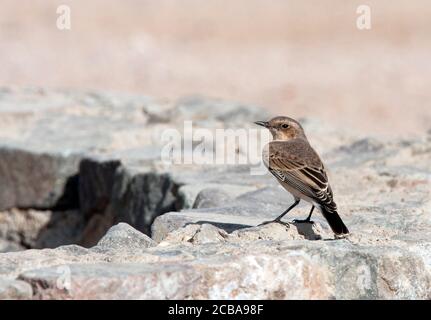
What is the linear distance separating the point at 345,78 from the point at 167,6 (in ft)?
17.0

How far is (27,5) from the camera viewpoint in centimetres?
1906

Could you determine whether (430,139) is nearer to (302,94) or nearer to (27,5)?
(302,94)

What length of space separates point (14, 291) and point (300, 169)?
2.30m

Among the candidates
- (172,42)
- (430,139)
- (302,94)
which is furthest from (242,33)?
(430,139)

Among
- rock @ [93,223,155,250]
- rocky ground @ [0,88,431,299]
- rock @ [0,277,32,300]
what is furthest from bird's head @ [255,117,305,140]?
rock @ [0,277,32,300]

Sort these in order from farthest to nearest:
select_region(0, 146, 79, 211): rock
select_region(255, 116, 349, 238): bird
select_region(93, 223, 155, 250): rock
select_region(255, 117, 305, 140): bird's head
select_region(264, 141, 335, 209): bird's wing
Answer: select_region(0, 146, 79, 211): rock, select_region(255, 117, 305, 140): bird's head, select_region(264, 141, 335, 209): bird's wing, select_region(255, 116, 349, 238): bird, select_region(93, 223, 155, 250): rock

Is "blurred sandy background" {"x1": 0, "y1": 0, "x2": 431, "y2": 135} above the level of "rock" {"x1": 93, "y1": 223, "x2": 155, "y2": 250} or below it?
above

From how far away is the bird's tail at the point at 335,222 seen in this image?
5.23m

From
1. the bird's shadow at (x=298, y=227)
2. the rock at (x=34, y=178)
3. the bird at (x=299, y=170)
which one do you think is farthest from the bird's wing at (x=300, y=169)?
the rock at (x=34, y=178)

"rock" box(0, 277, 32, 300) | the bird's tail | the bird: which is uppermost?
the bird

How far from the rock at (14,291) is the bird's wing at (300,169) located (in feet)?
6.15

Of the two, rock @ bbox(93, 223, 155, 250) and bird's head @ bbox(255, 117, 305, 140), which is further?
bird's head @ bbox(255, 117, 305, 140)

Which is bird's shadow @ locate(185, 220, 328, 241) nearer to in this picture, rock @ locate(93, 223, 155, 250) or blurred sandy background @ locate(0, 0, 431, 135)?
rock @ locate(93, 223, 155, 250)

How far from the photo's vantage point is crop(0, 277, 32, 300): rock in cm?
414
